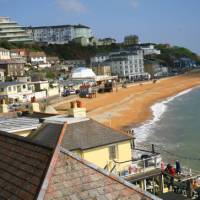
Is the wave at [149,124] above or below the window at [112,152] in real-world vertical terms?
below

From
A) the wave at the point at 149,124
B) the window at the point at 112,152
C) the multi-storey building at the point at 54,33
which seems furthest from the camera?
the multi-storey building at the point at 54,33

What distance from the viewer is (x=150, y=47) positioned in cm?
19100

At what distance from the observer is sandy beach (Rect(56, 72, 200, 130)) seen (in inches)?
2110

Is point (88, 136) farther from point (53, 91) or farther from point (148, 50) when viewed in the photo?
point (148, 50)

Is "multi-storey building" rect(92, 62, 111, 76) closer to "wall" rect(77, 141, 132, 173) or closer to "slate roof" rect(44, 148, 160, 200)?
"wall" rect(77, 141, 132, 173)

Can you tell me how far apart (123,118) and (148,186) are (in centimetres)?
4002

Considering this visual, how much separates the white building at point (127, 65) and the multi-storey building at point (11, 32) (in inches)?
1134

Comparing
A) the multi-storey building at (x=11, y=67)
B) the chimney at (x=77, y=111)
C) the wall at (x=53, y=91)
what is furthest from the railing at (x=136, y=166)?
the multi-storey building at (x=11, y=67)

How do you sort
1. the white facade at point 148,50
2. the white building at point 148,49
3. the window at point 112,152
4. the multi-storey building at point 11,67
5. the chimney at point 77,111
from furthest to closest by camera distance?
the white building at point 148,49 < the white facade at point 148,50 < the multi-storey building at point 11,67 < the chimney at point 77,111 < the window at point 112,152

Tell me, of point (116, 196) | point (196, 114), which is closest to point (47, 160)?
point (116, 196)

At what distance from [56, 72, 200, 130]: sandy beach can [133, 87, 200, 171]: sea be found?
1.95 m

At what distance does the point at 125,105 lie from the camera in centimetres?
7188

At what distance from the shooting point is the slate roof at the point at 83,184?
6551 mm

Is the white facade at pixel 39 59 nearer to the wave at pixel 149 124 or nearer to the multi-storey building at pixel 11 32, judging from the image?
the multi-storey building at pixel 11 32
